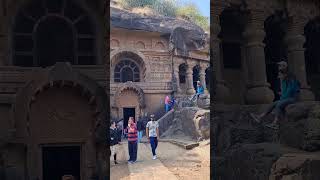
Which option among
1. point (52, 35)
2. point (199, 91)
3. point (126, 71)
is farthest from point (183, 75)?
point (52, 35)

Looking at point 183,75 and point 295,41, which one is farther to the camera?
point 295,41

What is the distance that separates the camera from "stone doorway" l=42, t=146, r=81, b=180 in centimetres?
859

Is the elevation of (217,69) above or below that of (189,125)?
above

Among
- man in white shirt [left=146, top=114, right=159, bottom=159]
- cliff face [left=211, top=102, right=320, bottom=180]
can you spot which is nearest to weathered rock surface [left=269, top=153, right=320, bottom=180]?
cliff face [left=211, top=102, right=320, bottom=180]

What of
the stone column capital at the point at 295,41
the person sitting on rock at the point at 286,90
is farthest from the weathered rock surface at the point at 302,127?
the stone column capital at the point at 295,41

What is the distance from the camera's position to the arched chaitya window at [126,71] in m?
7.86

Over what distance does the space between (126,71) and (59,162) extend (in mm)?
2513

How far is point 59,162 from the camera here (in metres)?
8.70

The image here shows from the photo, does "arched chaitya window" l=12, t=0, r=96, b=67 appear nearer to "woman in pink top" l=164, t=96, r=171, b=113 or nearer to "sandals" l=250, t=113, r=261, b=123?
"woman in pink top" l=164, t=96, r=171, b=113

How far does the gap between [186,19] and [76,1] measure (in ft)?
10.4

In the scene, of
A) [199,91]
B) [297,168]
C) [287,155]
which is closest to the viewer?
[297,168]

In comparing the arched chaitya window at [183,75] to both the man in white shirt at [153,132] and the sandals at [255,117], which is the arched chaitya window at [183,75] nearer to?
the man in white shirt at [153,132]

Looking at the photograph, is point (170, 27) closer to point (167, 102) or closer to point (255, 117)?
point (167, 102)

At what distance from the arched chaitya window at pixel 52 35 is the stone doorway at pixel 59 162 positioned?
1.89 m
